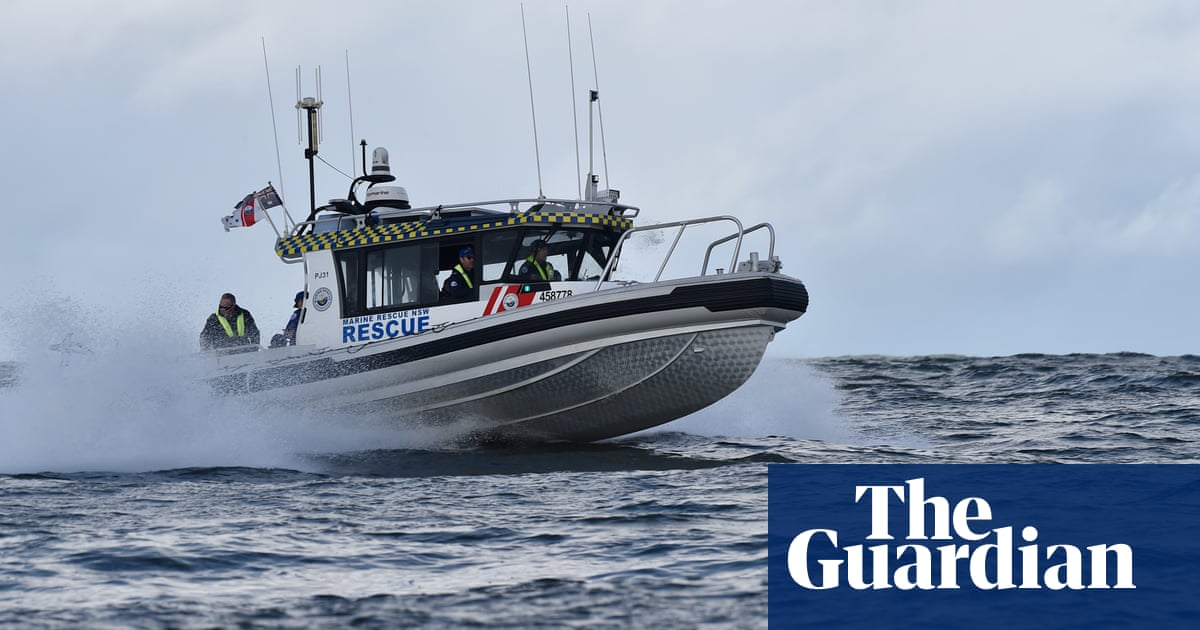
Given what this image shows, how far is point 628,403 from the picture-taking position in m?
11.5

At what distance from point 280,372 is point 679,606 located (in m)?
7.92

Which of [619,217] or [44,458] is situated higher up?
[619,217]

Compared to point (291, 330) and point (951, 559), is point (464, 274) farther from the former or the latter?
point (951, 559)

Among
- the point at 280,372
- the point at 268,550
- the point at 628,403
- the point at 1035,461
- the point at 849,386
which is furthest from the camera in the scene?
the point at 849,386

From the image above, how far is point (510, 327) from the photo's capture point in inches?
441

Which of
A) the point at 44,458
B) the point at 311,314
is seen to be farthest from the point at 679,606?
the point at 311,314

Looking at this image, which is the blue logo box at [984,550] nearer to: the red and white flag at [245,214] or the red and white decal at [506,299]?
the red and white decal at [506,299]

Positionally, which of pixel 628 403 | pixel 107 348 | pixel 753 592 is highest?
pixel 107 348

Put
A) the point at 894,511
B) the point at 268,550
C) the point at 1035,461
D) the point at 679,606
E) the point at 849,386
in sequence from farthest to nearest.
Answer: the point at 849,386
the point at 1035,461
the point at 894,511
the point at 268,550
the point at 679,606

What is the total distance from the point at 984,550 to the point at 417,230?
7.20m

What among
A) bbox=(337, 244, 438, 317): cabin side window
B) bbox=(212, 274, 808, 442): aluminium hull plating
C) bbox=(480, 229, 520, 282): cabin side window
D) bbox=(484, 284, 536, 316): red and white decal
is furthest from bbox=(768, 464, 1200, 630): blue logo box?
bbox=(337, 244, 438, 317): cabin side window

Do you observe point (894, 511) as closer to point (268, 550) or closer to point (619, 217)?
point (268, 550)

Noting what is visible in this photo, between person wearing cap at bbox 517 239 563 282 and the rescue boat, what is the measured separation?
0.04 m

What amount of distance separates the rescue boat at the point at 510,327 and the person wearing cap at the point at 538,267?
4 cm
